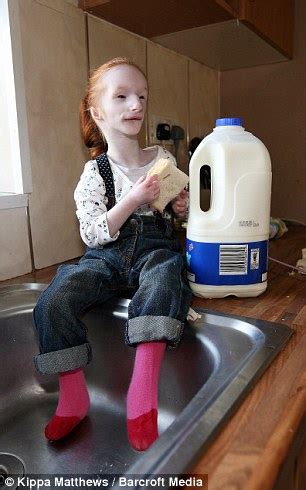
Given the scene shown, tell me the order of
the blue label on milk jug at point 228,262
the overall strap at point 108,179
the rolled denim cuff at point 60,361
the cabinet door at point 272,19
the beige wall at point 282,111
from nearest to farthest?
the rolled denim cuff at point 60,361
the blue label on milk jug at point 228,262
the overall strap at point 108,179
the cabinet door at point 272,19
the beige wall at point 282,111

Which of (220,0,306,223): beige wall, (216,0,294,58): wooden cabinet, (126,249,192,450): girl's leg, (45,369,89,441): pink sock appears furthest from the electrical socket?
(45,369,89,441): pink sock

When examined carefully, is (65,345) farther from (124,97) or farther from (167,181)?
(124,97)

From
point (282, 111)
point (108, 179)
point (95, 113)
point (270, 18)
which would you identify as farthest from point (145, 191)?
point (282, 111)

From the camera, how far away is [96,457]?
0.60m

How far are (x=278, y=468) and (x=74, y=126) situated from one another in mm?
842

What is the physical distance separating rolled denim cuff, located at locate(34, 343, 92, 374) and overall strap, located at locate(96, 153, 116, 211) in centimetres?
29

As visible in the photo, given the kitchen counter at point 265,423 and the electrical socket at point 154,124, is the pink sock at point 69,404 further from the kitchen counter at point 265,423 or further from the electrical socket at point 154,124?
the electrical socket at point 154,124

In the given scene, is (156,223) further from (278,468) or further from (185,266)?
(278,468)

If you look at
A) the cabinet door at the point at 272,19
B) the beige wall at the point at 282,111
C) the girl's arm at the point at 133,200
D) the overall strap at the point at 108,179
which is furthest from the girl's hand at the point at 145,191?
the beige wall at the point at 282,111

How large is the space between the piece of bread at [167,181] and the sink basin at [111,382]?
7.4 inches

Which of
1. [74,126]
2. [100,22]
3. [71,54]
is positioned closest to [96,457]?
[74,126]

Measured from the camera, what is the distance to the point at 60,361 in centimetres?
56

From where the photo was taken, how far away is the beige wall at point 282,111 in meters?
1.45

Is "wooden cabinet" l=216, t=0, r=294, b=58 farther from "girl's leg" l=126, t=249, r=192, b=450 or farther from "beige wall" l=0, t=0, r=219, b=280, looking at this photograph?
"girl's leg" l=126, t=249, r=192, b=450
